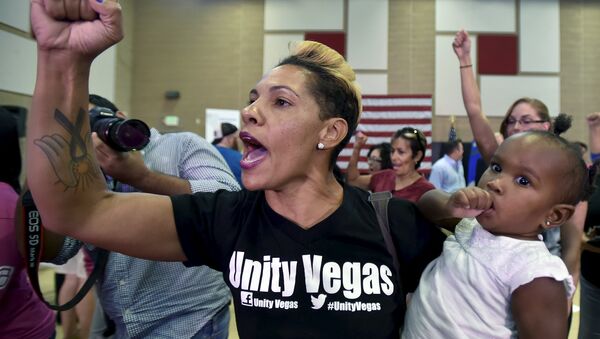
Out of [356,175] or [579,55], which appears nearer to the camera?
[356,175]

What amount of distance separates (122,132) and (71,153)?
288 millimetres

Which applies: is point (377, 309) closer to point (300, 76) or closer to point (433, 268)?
point (433, 268)

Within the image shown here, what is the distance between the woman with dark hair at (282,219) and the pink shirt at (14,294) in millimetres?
457

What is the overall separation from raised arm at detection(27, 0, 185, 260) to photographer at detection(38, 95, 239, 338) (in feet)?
1.23

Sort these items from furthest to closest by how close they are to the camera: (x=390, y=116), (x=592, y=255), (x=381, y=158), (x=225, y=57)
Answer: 1. (x=225, y=57)
2. (x=390, y=116)
3. (x=381, y=158)
4. (x=592, y=255)

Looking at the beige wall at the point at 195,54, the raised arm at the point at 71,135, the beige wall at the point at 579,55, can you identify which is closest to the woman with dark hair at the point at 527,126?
the raised arm at the point at 71,135

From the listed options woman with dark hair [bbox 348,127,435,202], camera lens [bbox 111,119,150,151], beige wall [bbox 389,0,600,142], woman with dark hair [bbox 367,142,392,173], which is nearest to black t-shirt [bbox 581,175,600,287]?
woman with dark hair [bbox 348,127,435,202]

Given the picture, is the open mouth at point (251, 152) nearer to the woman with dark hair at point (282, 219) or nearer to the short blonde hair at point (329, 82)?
the woman with dark hair at point (282, 219)

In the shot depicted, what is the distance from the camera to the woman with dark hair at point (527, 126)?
193 cm

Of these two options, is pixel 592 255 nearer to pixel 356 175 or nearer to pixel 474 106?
pixel 474 106

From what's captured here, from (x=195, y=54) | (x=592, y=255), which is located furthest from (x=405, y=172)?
(x=195, y=54)

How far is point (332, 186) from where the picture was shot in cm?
112

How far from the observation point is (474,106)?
82.5 inches

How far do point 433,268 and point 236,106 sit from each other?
7314 mm
